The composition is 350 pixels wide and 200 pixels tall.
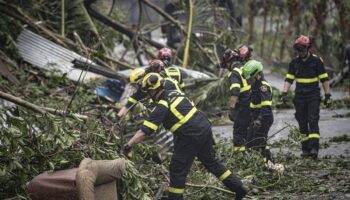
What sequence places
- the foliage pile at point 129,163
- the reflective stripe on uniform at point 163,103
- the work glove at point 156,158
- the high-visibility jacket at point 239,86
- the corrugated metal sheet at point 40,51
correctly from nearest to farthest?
the foliage pile at point 129,163
the reflective stripe on uniform at point 163,103
the work glove at point 156,158
the high-visibility jacket at point 239,86
the corrugated metal sheet at point 40,51

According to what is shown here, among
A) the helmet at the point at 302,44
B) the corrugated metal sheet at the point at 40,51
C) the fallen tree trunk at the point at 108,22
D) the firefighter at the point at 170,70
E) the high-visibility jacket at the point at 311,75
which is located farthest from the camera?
the fallen tree trunk at the point at 108,22

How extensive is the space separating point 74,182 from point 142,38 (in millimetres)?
10404

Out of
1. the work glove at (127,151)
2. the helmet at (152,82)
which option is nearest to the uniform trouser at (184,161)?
the work glove at (127,151)

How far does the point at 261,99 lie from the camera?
32.0 ft

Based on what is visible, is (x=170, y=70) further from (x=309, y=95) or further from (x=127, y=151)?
(x=127, y=151)

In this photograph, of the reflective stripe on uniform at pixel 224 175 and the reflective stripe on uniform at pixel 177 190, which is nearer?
the reflective stripe on uniform at pixel 177 190

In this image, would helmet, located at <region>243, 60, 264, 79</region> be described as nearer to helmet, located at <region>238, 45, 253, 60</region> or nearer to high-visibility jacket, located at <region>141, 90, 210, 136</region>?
helmet, located at <region>238, 45, 253, 60</region>

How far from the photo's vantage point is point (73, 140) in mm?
7027

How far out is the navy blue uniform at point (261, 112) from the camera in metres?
9.62

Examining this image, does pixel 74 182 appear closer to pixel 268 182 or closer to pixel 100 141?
pixel 100 141

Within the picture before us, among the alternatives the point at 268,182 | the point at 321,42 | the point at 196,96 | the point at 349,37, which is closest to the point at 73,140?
the point at 268,182

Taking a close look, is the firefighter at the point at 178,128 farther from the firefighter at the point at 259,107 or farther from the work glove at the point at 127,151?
the firefighter at the point at 259,107

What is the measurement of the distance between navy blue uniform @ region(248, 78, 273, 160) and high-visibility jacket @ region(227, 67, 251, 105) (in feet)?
0.41

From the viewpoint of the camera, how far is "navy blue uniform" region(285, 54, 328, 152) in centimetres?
995
